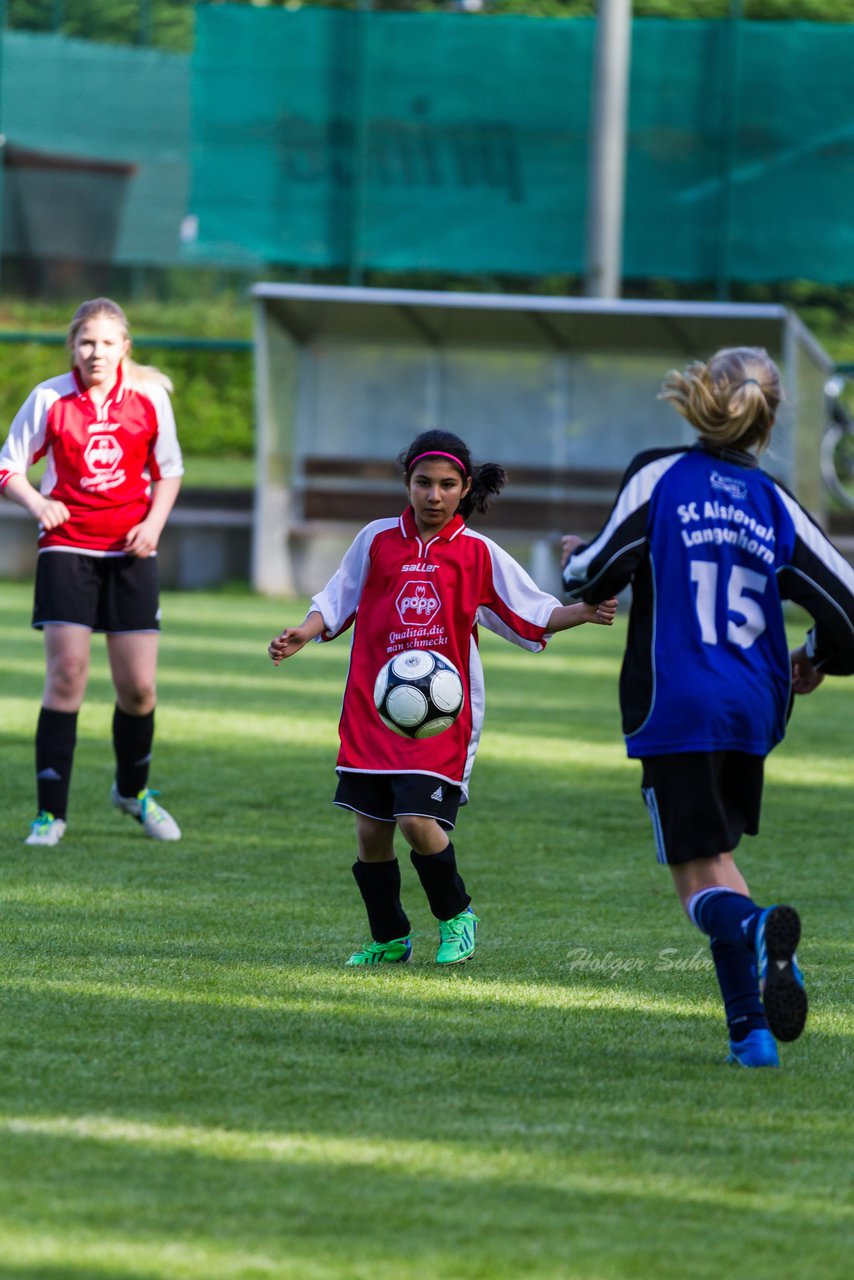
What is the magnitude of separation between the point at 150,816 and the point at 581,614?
278cm

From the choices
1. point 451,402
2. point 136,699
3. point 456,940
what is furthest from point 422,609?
point 451,402

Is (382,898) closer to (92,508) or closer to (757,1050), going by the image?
(757,1050)

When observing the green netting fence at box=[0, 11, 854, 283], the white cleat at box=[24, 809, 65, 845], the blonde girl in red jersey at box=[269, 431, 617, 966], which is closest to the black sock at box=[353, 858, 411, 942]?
the blonde girl in red jersey at box=[269, 431, 617, 966]

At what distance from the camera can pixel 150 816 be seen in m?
7.13

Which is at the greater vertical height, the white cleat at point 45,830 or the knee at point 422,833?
the knee at point 422,833

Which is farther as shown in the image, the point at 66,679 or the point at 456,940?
the point at 66,679

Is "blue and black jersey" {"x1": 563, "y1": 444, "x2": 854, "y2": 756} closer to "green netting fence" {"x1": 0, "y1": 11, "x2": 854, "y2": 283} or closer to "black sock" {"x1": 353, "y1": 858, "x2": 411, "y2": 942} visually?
"black sock" {"x1": 353, "y1": 858, "x2": 411, "y2": 942}

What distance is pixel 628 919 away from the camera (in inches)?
233

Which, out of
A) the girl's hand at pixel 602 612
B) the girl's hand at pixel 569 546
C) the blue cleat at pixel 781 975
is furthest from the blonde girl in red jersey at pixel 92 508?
the blue cleat at pixel 781 975

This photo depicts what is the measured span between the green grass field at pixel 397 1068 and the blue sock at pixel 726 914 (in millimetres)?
279

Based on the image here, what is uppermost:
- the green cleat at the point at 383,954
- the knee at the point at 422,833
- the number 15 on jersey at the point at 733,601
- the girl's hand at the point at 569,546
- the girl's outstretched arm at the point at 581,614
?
the girl's hand at the point at 569,546

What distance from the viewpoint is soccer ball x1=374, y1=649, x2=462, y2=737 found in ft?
16.1

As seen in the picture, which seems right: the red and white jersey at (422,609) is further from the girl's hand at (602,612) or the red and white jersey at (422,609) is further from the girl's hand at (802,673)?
the girl's hand at (802,673)

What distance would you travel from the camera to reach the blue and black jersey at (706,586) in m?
4.17
